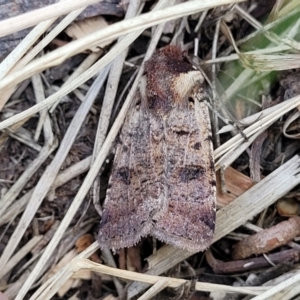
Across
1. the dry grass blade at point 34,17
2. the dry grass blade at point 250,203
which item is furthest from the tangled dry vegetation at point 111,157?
the dry grass blade at point 34,17

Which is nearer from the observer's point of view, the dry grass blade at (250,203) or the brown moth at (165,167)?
the brown moth at (165,167)

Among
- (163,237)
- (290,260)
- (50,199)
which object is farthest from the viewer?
(50,199)

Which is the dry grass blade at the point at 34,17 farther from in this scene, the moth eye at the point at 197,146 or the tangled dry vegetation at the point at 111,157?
the moth eye at the point at 197,146

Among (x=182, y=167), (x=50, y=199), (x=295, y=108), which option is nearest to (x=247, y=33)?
(x=295, y=108)

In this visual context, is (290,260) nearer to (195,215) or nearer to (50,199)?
(195,215)

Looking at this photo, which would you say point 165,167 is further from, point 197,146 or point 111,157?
point 111,157

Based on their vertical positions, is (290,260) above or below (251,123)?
below

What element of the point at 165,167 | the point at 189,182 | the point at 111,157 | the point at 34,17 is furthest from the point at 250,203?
the point at 34,17
